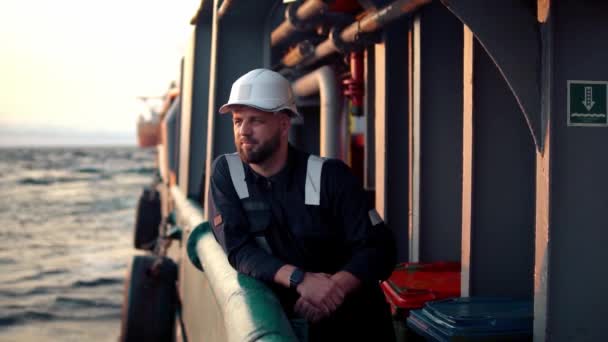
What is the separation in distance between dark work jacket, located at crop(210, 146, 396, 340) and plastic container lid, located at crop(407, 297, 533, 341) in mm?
402

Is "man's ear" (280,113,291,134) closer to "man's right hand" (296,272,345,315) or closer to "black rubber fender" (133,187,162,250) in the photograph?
"man's right hand" (296,272,345,315)

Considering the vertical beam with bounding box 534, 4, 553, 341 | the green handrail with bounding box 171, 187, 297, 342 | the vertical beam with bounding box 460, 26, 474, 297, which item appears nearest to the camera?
the green handrail with bounding box 171, 187, 297, 342

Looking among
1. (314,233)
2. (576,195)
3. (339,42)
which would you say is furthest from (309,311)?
(339,42)

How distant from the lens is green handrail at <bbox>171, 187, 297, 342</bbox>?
2.14m

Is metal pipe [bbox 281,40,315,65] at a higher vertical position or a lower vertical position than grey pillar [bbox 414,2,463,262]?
higher

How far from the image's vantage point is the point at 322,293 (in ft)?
8.84

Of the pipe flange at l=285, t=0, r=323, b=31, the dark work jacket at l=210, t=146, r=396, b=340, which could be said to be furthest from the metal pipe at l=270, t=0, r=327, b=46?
the dark work jacket at l=210, t=146, r=396, b=340

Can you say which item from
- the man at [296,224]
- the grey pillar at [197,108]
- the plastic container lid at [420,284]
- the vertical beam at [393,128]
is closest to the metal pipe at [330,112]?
the grey pillar at [197,108]

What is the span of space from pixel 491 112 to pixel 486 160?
0.87 feet

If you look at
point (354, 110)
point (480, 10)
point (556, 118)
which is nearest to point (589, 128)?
point (556, 118)

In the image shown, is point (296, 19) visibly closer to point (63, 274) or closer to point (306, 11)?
point (306, 11)

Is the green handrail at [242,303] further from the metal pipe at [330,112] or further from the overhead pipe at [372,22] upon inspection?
the metal pipe at [330,112]

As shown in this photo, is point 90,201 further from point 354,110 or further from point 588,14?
point 588,14

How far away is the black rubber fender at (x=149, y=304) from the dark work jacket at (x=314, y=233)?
3.06 meters
